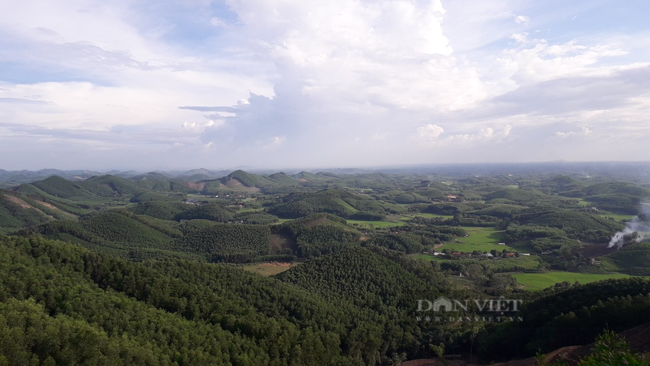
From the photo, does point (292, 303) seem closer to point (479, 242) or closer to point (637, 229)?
point (479, 242)

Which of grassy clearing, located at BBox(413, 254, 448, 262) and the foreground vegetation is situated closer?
the foreground vegetation

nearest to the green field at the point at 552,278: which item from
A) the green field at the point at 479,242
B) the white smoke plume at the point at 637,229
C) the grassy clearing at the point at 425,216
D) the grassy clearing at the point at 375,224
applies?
the white smoke plume at the point at 637,229

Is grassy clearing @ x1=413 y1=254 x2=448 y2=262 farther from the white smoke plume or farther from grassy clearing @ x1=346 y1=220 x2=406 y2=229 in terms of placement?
the white smoke plume

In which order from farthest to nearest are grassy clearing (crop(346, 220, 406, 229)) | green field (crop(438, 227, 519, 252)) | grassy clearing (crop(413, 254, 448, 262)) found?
grassy clearing (crop(346, 220, 406, 229)) → green field (crop(438, 227, 519, 252)) → grassy clearing (crop(413, 254, 448, 262))

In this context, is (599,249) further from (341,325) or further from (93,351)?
(93,351)

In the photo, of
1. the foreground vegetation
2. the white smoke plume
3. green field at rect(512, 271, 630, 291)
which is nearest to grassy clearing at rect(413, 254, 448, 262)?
the foreground vegetation

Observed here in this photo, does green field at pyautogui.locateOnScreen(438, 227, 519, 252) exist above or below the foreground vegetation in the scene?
below

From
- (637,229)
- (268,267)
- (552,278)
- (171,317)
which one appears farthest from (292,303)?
(637,229)

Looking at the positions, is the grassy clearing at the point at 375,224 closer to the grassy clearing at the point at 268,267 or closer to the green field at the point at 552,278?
the grassy clearing at the point at 268,267
